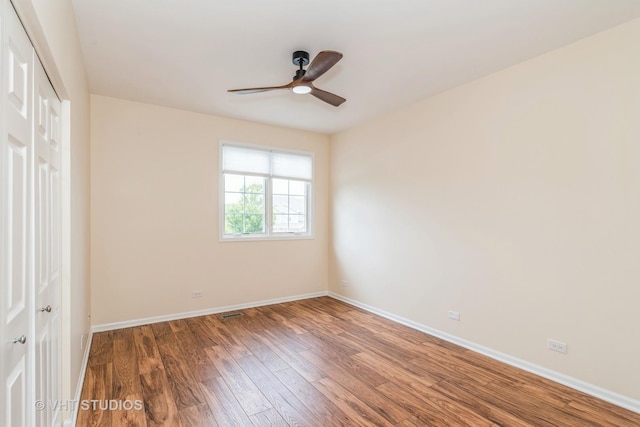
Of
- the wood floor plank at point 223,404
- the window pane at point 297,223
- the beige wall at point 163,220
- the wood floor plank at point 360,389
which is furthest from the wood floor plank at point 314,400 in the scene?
the window pane at point 297,223

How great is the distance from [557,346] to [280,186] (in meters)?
3.95

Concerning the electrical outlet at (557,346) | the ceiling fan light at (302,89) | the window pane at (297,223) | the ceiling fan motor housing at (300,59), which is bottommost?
the electrical outlet at (557,346)

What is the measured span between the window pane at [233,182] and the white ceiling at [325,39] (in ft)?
4.28

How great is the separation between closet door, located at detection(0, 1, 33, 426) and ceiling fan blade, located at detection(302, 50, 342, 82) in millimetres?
1585

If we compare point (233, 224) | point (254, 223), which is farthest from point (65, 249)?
point (254, 223)

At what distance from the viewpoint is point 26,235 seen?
4.42 feet

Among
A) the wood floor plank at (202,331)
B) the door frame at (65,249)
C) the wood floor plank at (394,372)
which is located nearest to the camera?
the door frame at (65,249)

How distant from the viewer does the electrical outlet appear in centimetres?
263

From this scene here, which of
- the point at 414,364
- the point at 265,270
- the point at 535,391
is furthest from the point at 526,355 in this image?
the point at 265,270

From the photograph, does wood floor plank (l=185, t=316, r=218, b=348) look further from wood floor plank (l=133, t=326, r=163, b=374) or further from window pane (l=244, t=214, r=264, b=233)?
window pane (l=244, t=214, r=264, b=233)

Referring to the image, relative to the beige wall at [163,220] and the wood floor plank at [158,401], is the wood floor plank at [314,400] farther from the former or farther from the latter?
the beige wall at [163,220]

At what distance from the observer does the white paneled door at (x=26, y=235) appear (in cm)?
109

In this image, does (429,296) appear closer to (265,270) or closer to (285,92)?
(265,270)

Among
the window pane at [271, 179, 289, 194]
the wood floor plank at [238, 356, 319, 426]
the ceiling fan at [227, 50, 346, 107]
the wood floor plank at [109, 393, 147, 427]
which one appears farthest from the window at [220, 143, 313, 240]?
the wood floor plank at [109, 393, 147, 427]
